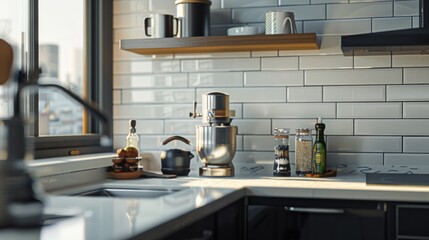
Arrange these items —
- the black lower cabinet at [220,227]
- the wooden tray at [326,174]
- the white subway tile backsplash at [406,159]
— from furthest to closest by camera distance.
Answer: the white subway tile backsplash at [406,159], the wooden tray at [326,174], the black lower cabinet at [220,227]

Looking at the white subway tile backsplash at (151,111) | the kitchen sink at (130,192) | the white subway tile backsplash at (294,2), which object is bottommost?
the kitchen sink at (130,192)

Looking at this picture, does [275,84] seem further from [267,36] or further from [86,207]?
[86,207]

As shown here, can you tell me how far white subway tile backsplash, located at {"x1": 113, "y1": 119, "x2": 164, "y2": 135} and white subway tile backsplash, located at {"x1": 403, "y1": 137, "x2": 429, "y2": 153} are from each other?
48.3 inches

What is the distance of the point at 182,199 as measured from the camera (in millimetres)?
2107

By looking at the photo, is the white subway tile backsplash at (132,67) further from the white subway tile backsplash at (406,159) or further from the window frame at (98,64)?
the white subway tile backsplash at (406,159)

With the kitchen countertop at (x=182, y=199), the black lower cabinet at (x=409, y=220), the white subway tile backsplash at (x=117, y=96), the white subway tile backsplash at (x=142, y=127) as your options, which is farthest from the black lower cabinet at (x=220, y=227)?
the white subway tile backsplash at (x=117, y=96)

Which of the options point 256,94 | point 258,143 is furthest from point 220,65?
point 258,143

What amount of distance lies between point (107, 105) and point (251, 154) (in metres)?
0.81

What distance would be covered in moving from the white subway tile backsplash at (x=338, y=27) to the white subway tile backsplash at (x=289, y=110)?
356mm

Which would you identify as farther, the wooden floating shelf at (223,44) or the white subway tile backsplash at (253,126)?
the white subway tile backsplash at (253,126)

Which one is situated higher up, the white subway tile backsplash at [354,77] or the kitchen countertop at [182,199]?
the white subway tile backsplash at [354,77]

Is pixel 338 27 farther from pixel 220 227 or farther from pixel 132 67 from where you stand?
pixel 220 227

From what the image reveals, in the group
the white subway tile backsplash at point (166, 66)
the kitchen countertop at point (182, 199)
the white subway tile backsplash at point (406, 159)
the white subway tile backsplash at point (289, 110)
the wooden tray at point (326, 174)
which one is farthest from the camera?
the white subway tile backsplash at point (166, 66)

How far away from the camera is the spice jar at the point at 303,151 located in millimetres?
3002
